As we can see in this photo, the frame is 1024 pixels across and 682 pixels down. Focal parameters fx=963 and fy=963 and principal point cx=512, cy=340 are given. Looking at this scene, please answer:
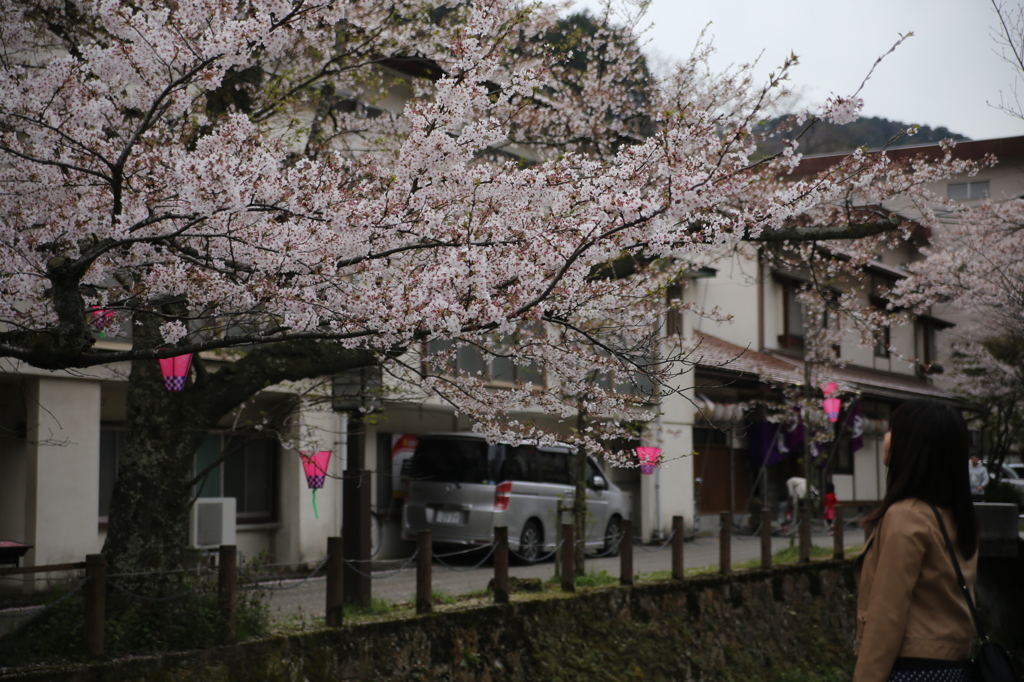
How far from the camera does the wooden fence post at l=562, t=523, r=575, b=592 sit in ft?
32.0

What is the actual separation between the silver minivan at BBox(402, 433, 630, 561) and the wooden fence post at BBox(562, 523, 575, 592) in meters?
5.16

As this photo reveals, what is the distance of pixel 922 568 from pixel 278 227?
4.19 meters

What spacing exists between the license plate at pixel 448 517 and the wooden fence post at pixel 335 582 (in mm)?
7830

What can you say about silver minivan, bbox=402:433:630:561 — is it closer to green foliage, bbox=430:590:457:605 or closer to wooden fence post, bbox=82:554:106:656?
green foliage, bbox=430:590:457:605

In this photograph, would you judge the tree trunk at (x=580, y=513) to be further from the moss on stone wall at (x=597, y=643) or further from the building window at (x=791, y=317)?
the building window at (x=791, y=317)

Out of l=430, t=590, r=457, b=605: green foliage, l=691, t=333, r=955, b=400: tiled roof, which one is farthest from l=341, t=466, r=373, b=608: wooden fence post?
l=691, t=333, r=955, b=400: tiled roof

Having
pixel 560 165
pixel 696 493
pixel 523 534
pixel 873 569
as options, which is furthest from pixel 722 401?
pixel 873 569

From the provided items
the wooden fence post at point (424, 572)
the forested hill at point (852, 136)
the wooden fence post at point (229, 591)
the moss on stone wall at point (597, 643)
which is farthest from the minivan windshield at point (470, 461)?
the forested hill at point (852, 136)

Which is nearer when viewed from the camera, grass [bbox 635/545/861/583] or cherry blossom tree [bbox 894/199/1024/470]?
grass [bbox 635/545/861/583]

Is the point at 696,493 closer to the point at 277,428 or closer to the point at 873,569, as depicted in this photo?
the point at 277,428

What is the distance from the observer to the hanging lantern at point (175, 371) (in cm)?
745

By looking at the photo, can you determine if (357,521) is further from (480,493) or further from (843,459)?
(843,459)

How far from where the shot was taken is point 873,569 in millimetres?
3371

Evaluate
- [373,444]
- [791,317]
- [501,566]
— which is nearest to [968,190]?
[791,317]
